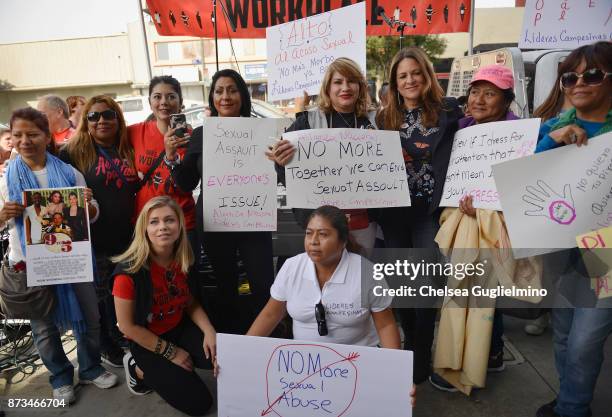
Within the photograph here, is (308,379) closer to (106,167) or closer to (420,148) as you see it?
(420,148)

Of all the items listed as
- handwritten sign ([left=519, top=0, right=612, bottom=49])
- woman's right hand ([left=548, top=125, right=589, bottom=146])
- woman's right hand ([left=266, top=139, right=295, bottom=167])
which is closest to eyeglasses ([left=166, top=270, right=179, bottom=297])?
woman's right hand ([left=266, top=139, right=295, bottom=167])

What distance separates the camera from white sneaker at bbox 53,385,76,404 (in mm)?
2631

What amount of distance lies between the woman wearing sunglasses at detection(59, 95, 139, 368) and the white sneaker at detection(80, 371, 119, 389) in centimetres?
62

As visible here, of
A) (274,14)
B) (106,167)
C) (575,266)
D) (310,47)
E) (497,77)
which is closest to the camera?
(575,266)

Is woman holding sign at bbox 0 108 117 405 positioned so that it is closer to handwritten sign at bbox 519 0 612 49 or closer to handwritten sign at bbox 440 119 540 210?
handwritten sign at bbox 440 119 540 210

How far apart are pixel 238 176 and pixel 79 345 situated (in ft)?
5.13

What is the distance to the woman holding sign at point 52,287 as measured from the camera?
242cm

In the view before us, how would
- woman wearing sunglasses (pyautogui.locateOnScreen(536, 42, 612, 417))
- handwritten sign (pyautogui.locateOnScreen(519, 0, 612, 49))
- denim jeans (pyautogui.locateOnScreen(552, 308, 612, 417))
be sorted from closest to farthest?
1. woman wearing sunglasses (pyautogui.locateOnScreen(536, 42, 612, 417))
2. denim jeans (pyautogui.locateOnScreen(552, 308, 612, 417))
3. handwritten sign (pyautogui.locateOnScreen(519, 0, 612, 49))

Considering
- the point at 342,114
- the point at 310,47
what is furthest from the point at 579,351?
the point at 310,47

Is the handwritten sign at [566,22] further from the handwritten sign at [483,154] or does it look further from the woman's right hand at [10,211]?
the woman's right hand at [10,211]

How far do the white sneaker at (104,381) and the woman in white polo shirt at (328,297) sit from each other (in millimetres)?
1214

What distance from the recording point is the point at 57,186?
97.3 inches

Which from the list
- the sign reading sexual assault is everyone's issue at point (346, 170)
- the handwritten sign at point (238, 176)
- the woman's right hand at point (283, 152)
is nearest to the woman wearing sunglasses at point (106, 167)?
the handwritten sign at point (238, 176)

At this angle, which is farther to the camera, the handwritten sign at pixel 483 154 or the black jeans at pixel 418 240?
the black jeans at pixel 418 240
